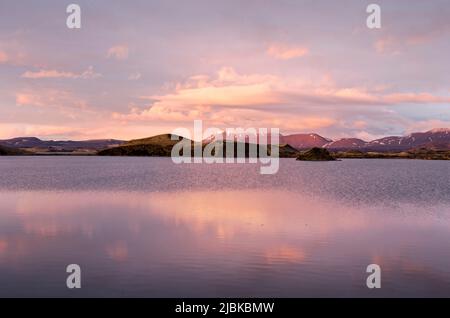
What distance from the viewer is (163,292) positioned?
17.6m

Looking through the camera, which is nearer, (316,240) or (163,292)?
(163,292)

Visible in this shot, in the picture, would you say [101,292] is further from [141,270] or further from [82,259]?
[82,259]

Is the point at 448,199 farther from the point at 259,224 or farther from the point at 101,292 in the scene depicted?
the point at 101,292

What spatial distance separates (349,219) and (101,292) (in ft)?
88.7
